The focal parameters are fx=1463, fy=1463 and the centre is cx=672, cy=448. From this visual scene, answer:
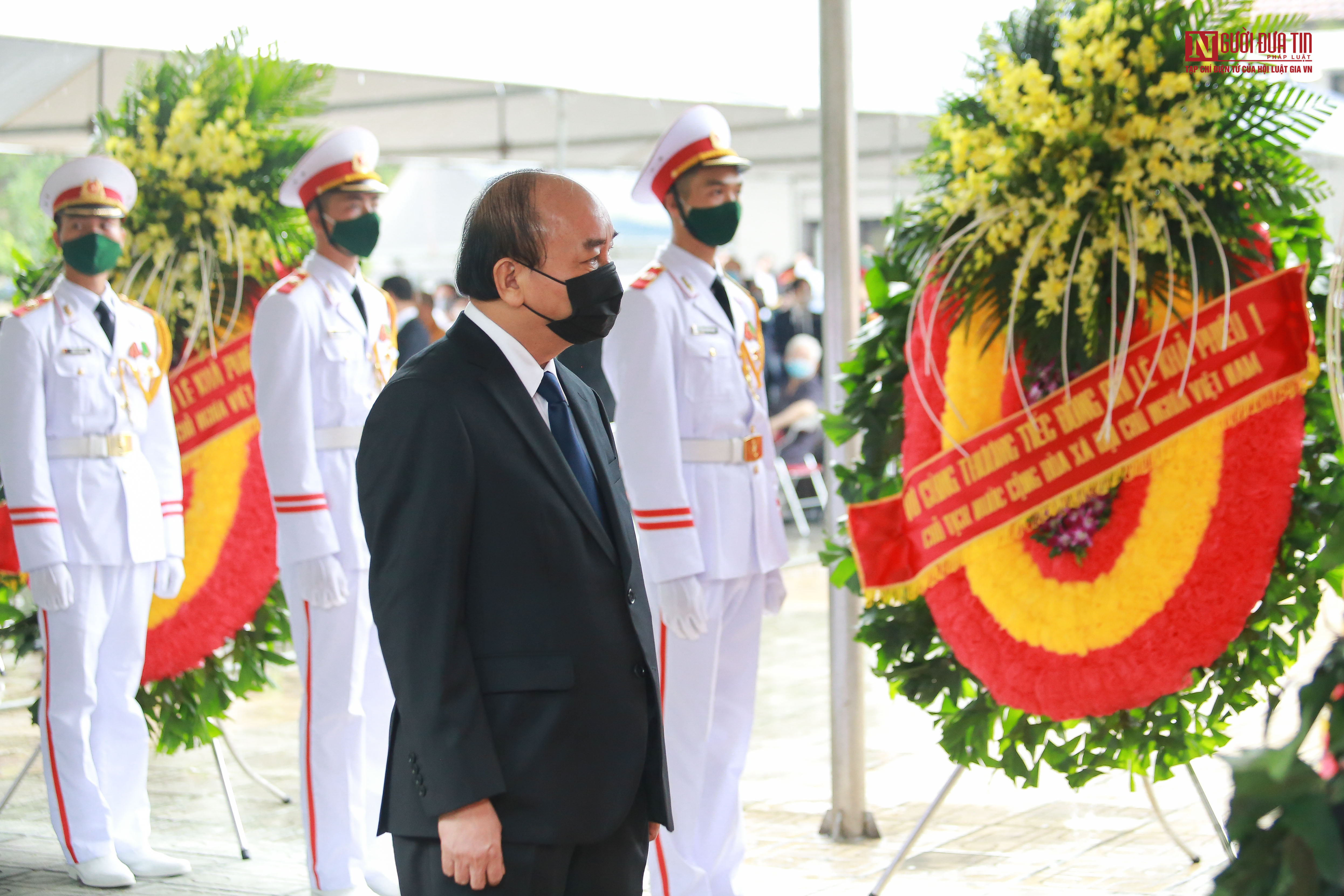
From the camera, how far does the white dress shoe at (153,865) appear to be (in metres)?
4.16

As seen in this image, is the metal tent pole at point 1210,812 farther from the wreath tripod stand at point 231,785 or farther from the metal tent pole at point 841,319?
the wreath tripod stand at point 231,785

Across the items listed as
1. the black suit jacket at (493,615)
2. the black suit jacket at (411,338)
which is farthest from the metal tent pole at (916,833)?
the black suit jacket at (411,338)

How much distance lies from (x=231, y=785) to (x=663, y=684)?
2.32 metres

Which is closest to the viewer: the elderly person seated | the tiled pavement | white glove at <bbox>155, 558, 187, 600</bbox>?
the tiled pavement

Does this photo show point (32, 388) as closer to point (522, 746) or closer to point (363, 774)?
point (363, 774)

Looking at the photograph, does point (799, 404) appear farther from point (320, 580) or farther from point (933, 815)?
point (320, 580)

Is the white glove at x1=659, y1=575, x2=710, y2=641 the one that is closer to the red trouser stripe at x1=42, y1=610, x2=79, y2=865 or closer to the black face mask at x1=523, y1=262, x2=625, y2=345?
the black face mask at x1=523, y1=262, x2=625, y2=345

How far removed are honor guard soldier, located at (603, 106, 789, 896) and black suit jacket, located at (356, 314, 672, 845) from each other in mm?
1412

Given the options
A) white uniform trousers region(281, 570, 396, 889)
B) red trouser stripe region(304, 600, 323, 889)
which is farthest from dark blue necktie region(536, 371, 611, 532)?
red trouser stripe region(304, 600, 323, 889)

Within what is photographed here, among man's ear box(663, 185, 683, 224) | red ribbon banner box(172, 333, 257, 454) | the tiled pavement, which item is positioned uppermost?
man's ear box(663, 185, 683, 224)

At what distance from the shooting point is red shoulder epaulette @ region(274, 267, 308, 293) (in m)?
4.04

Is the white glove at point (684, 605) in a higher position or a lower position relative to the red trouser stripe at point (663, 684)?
higher

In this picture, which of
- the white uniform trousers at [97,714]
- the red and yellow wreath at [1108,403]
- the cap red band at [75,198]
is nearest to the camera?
the red and yellow wreath at [1108,403]

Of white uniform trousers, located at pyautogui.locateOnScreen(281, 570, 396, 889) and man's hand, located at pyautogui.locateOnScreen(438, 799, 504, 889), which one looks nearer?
man's hand, located at pyautogui.locateOnScreen(438, 799, 504, 889)
